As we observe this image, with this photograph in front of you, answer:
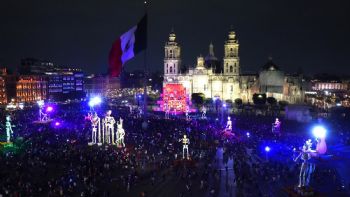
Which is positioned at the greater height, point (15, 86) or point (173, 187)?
point (15, 86)

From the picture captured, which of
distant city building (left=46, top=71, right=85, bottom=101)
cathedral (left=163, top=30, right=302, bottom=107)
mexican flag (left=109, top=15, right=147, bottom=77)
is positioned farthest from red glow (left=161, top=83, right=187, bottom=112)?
distant city building (left=46, top=71, right=85, bottom=101)

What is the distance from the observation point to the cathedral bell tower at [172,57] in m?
91.8

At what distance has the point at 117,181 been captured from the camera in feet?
83.7

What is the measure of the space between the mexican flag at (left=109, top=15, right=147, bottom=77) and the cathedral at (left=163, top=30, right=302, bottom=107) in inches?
2462

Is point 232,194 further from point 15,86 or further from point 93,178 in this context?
point 15,86

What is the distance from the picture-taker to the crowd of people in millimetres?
23703

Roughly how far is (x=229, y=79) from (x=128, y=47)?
66.7 metres

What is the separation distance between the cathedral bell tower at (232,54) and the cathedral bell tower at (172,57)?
11396 millimetres

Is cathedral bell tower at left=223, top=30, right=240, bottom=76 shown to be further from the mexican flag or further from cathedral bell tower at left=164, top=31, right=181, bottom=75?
the mexican flag

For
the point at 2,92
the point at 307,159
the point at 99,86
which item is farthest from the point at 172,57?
the point at 307,159

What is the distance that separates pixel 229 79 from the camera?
89.4 metres

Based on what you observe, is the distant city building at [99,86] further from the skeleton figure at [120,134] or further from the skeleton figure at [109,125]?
the skeleton figure at [120,134]

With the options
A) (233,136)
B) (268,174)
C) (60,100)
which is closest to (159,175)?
(268,174)

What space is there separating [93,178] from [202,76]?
66.7 metres
